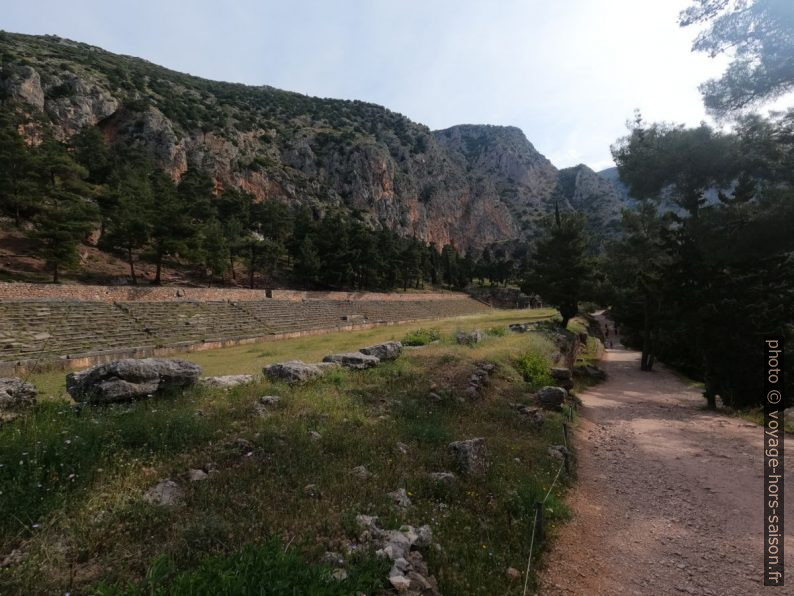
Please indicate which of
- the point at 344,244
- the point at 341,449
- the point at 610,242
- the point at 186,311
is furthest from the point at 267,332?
the point at 344,244

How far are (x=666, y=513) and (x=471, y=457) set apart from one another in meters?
3.40

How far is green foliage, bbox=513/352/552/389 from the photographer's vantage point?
49.2 ft

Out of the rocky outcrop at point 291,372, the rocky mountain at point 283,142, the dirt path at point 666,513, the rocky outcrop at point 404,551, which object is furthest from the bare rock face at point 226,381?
the rocky mountain at point 283,142

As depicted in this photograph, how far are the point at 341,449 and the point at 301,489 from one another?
1452 millimetres

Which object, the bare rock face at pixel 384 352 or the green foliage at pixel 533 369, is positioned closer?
the bare rock face at pixel 384 352

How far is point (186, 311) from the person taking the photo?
89.0 feet

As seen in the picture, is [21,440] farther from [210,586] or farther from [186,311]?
[186,311]

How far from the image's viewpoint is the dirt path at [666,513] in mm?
4703

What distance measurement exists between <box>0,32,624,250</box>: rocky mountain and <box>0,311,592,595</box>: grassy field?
228 ft

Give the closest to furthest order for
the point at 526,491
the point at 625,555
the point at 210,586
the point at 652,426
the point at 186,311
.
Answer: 1. the point at 210,586
2. the point at 625,555
3. the point at 526,491
4. the point at 652,426
5. the point at 186,311

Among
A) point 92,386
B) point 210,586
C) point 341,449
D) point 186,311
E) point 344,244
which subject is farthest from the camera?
point 344,244

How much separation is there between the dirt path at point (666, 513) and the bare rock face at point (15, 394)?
9563mm

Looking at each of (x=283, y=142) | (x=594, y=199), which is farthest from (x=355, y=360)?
(x=594, y=199)

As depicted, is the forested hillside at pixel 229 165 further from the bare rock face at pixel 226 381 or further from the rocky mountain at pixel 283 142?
the bare rock face at pixel 226 381
